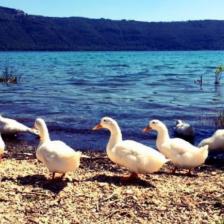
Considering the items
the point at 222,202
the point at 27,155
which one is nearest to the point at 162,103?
the point at 27,155

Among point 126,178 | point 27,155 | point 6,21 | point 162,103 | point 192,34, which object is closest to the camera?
point 126,178

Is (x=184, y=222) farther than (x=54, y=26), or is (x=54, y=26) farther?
(x=54, y=26)

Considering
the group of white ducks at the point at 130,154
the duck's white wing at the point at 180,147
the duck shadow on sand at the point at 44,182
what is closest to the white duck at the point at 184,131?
the group of white ducks at the point at 130,154

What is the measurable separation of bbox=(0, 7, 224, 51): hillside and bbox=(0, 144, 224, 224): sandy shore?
173m

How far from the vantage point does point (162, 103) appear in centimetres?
2575

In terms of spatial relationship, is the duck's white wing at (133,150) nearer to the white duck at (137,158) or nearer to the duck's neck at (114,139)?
the white duck at (137,158)

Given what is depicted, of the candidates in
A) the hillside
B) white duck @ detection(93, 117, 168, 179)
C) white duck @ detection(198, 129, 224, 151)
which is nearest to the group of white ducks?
white duck @ detection(93, 117, 168, 179)

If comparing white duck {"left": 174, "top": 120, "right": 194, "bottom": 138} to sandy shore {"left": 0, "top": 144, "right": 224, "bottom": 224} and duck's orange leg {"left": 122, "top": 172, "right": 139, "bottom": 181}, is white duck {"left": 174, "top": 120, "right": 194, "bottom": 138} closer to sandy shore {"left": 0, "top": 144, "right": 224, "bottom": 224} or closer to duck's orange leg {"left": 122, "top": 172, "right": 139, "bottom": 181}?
sandy shore {"left": 0, "top": 144, "right": 224, "bottom": 224}

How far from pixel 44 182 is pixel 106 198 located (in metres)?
1.46

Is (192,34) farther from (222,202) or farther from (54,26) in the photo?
(222,202)

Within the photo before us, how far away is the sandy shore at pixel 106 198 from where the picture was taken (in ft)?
25.9

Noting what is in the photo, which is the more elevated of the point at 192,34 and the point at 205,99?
the point at 192,34

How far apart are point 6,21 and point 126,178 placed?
179598 mm

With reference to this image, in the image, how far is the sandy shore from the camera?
25.9 ft
